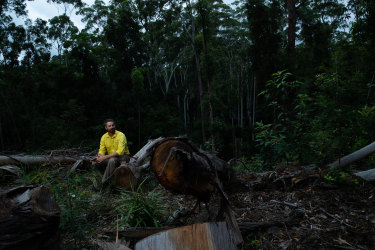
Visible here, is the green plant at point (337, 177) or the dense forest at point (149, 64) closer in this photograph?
the green plant at point (337, 177)

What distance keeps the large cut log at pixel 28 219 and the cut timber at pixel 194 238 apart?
59cm

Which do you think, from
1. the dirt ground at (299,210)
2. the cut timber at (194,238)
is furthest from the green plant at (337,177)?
the cut timber at (194,238)

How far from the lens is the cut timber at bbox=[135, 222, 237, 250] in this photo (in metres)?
1.28

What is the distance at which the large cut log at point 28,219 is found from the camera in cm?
117

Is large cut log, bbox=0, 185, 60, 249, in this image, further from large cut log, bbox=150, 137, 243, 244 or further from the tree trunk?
the tree trunk

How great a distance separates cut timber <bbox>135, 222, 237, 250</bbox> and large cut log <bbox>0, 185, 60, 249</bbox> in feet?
1.94

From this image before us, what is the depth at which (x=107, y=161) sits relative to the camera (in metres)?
3.93

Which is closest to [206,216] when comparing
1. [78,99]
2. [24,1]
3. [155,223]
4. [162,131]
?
[155,223]

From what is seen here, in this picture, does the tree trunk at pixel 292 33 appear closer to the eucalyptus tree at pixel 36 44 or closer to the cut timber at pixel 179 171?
the cut timber at pixel 179 171

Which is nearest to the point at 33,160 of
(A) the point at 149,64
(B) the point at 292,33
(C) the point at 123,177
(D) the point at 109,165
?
(D) the point at 109,165

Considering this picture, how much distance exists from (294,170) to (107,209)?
244cm

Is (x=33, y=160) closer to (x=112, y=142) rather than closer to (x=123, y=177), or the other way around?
(x=112, y=142)

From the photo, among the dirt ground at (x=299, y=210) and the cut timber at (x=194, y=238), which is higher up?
the cut timber at (x=194, y=238)

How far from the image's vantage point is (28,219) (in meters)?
1.20
